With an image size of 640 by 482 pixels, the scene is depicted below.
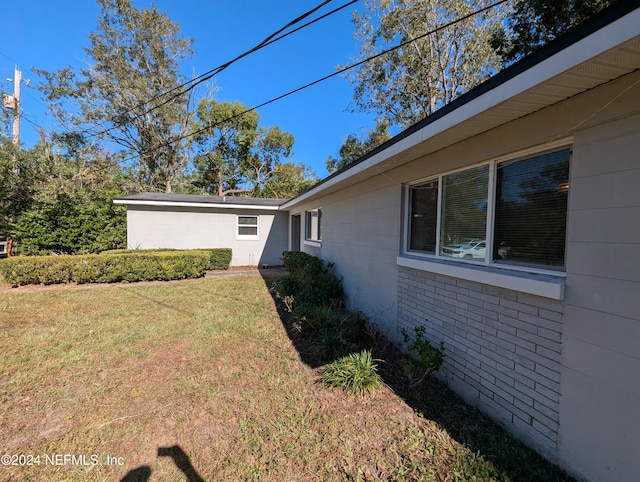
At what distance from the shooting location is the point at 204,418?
278cm

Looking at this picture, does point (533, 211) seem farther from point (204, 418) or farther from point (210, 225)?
point (210, 225)

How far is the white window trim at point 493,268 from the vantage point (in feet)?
7.13

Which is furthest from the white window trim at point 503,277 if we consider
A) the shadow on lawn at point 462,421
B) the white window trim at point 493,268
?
the shadow on lawn at point 462,421

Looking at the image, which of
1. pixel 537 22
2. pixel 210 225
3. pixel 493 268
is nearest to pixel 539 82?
pixel 493 268

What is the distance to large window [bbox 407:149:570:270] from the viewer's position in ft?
7.50

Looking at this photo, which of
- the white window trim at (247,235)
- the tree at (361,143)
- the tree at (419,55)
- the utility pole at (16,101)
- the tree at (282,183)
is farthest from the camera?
the tree at (282,183)

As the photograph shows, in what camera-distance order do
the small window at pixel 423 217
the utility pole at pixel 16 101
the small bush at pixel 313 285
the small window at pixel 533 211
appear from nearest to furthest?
the small window at pixel 533 211, the small window at pixel 423 217, the small bush at pixel 313 285, the utility pole at pixel 16 101

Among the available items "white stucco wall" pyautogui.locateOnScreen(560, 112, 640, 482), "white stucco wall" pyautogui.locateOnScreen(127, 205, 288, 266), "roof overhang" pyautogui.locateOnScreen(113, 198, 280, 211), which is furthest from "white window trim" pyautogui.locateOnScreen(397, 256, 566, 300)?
"white stucco wall" pyautogui.locateOnScreen(127, 205, 288, 266)

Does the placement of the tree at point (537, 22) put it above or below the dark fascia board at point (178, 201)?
above

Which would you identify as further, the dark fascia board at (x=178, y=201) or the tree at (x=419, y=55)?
the tree at (x=419, y=55)

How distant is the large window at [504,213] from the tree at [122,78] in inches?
840

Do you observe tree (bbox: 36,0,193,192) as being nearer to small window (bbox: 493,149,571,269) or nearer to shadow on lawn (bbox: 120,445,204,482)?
shadow on lawn (bbox: 120,445,204,482)

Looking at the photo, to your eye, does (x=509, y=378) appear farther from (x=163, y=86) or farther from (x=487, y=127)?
(x=163, y=86)

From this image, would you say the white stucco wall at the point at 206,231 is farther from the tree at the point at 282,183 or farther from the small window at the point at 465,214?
the tree at the point at 282,183
